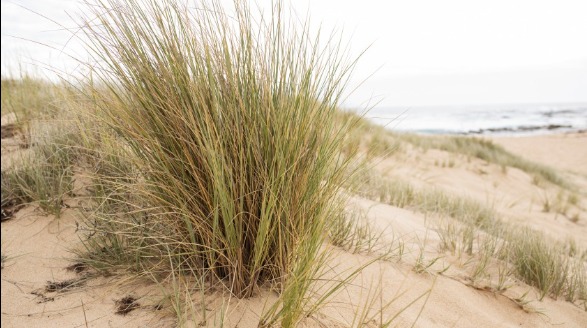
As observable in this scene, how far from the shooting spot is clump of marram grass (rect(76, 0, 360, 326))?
137cm

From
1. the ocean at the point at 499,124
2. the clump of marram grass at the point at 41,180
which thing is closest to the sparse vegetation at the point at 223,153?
the clump of marram grass at the point at 41,180

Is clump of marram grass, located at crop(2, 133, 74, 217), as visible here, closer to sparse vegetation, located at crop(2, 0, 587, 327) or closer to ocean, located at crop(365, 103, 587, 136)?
sparse vegetation, located at crop(2, 0, 587, 327)

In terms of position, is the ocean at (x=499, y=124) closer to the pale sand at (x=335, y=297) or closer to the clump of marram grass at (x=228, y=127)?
the pale sand at (x=335, y=297)

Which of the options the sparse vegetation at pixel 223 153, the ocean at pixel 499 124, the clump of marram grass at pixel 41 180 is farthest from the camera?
the ocean at pixel 499 124

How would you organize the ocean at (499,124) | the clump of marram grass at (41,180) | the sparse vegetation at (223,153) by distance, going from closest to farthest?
the sparse vegetation at (223,153) → the clump of marram grass at (41,180) → the ocean at (499,124)

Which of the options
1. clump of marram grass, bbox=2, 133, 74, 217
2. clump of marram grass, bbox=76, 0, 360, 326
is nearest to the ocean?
clump of marram grass, bbox=2, 133, 74, 217

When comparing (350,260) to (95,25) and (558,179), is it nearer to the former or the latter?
(95,25)

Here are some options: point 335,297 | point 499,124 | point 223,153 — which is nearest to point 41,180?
point 223,153

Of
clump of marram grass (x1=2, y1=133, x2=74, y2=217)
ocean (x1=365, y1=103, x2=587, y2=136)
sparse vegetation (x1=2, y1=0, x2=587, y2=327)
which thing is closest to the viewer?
sparse vegetation (x1=2, y1=0, x2=587, y2=327)

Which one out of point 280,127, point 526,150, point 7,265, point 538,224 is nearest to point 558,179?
point 538,224

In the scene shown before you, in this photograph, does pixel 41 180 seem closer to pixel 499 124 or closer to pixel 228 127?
pixel 228 127

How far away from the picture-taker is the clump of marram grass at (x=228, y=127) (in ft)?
4.51

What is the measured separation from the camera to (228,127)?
1.39m

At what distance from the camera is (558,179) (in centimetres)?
877
